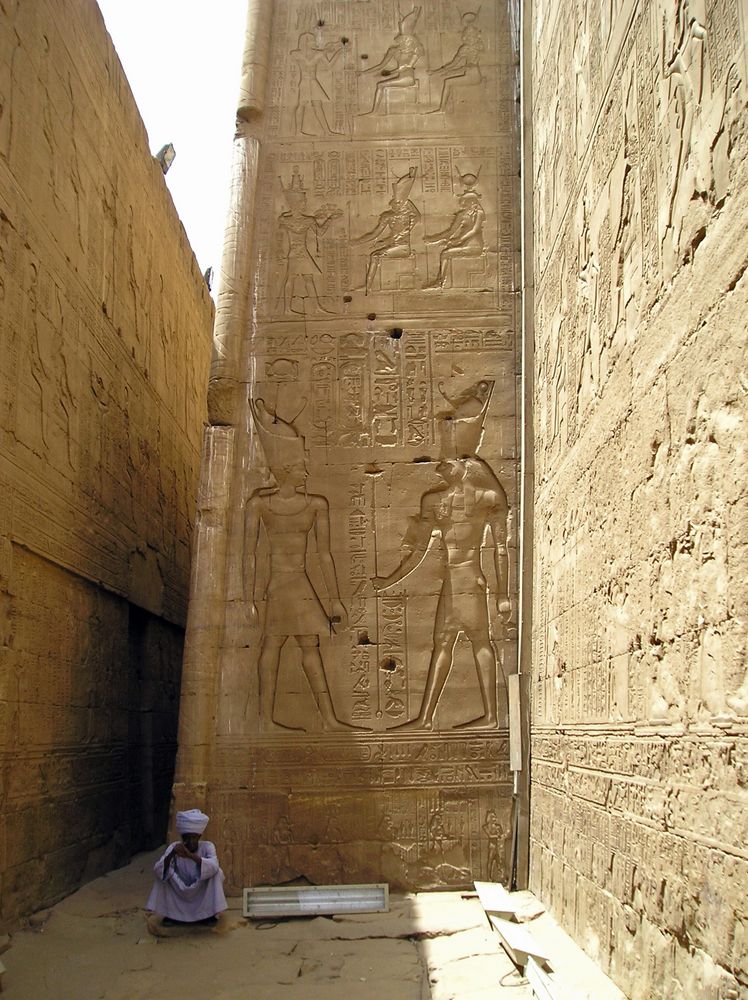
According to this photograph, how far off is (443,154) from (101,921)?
619 centimetres

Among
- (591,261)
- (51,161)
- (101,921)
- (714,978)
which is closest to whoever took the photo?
(714,978)

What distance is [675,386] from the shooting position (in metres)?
4.05

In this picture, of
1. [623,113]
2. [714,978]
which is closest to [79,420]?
[623,113]

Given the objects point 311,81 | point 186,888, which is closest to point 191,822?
point 186,888

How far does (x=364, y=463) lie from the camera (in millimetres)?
7688

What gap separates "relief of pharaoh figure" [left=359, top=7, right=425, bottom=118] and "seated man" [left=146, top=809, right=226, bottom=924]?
19.5 feet

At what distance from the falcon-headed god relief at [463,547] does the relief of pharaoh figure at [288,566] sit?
0.47 m

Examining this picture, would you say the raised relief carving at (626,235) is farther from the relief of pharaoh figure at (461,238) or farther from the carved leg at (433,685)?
the relief of pharaoh figure at (461,238)

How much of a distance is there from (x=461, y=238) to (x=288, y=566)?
9.70 ft

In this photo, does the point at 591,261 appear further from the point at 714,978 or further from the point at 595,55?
the point at 714,978

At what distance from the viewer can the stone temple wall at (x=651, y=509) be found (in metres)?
3.46

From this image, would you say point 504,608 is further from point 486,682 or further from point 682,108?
point 682,108

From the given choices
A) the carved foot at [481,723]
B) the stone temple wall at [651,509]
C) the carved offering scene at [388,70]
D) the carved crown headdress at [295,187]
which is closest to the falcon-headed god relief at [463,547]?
the carved foot at [481,723]

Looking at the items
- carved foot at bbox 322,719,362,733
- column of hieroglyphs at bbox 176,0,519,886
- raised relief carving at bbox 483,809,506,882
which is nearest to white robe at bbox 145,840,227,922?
column of hieroglyphs at bbox 176,0,519,886
